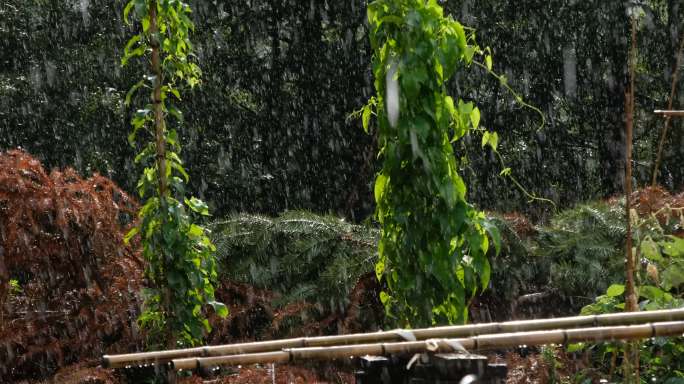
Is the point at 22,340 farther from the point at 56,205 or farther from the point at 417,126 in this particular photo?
the point at 417,126

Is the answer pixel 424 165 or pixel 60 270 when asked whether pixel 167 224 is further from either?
pixel 424 165

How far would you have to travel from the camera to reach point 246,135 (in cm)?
863

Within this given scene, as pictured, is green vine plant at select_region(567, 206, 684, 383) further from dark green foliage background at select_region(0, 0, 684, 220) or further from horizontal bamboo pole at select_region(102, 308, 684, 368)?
dark green foliage background at select_region(0, 0, 684, 220)

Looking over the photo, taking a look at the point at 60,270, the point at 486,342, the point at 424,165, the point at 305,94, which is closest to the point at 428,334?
the point at 486,342

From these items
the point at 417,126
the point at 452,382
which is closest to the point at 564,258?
the point at 417,126

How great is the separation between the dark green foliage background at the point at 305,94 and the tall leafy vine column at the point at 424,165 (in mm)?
4960

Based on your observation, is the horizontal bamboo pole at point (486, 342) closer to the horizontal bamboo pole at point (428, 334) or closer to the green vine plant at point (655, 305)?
the horizontal bamboo pole at point (428, 334)

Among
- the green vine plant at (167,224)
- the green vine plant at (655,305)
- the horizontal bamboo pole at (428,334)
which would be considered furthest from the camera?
the green vine plant at (167,224)

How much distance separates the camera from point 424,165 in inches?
117

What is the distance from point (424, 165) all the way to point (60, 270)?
2.23 metres

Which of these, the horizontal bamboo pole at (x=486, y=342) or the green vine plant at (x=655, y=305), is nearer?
the horizontal bamboo pole at (x=486, y=342)

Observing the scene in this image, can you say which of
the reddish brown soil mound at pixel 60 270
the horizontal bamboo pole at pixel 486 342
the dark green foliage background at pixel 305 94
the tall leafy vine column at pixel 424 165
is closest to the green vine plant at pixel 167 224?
the reddish brown soil mound at pixel 60 270

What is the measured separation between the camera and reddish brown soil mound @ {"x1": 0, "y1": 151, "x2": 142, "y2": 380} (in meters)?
4.05

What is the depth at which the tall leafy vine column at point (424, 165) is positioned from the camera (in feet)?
9.78
